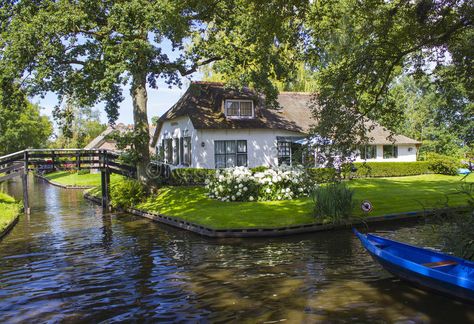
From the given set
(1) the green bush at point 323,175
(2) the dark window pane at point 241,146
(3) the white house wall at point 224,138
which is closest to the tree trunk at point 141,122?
(3) the white house wall at point 224,138

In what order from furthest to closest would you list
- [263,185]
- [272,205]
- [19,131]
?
[19,131] → [263,185] → [272,205]

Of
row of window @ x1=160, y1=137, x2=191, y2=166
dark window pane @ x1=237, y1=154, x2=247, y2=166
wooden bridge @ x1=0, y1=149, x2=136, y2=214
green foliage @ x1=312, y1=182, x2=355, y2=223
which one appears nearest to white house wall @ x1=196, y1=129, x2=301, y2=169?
dark window pane @ x1=237, y1=154, x2=247, y2=166

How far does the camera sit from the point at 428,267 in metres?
9.23

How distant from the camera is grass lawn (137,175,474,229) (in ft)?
56.2

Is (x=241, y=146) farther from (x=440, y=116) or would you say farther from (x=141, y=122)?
(x=440, y=116)

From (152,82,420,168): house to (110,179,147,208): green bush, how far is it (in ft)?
26.6

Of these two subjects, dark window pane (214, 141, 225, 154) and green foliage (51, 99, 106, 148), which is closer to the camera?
dark window pane (214, 141, 225, 154)

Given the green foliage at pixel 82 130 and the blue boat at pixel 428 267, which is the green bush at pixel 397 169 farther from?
the green foliage at pixel 82 130

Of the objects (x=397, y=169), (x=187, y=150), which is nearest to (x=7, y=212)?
(x=187, y=150)

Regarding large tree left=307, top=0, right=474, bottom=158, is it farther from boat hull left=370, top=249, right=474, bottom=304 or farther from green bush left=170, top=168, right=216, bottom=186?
green bush left=170, top=168, right=216, bottom=186

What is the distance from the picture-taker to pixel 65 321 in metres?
8.75

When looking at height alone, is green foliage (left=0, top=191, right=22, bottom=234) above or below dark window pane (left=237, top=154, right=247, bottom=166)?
below

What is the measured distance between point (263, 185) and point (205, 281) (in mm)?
10775

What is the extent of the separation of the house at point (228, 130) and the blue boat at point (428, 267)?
21712 mm
